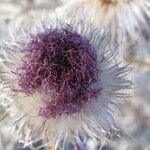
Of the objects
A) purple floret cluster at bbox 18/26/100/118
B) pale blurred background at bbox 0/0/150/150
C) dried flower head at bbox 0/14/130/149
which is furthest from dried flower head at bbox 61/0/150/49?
purple floret cluster at bbox 18/26/100/118

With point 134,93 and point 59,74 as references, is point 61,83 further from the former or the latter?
point 134,93

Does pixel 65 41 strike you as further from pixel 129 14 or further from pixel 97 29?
pixel 129 14

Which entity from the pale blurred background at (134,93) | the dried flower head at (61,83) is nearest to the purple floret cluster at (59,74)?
the dried flower head at (61,83)

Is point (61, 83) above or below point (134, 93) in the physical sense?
above

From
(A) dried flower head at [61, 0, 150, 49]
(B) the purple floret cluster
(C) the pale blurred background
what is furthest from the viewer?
(C) the pale blurred background

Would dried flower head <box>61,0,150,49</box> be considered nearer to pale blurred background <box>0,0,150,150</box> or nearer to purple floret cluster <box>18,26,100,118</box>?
pale blurred background <box>0,0,150,150</box>

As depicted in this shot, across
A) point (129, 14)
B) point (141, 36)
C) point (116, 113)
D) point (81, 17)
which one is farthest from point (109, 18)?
point (141, 36)

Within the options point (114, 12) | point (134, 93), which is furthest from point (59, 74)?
point (134, 93)

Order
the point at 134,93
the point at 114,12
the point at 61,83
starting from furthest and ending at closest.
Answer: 1. the point at 134,93
2. the point at 114,12
3. the point at 61,83
